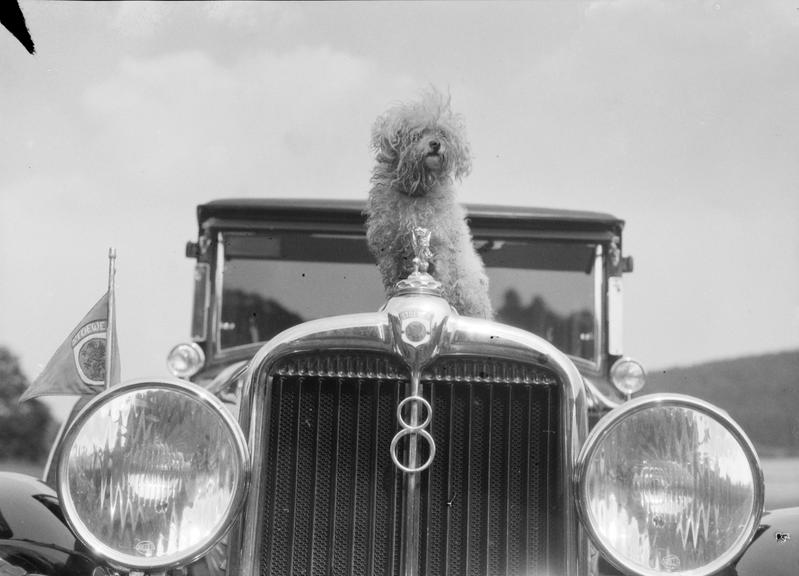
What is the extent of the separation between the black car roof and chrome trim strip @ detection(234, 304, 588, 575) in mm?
1715

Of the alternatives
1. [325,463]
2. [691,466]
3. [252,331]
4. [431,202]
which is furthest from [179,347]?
[691,466]

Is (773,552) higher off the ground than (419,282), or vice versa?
(419,282)

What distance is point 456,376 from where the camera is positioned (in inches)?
71.5

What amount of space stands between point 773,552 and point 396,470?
41.4 inches

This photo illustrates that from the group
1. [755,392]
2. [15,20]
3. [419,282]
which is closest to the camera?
[419,282]

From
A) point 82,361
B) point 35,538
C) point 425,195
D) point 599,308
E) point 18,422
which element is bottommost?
point 35,538

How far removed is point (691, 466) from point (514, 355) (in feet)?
1.42

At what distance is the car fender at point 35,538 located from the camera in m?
1.99

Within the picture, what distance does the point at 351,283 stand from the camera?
3.48 metres

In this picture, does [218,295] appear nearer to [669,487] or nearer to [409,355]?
[409,355]

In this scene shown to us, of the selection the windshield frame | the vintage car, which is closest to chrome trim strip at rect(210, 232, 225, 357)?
the windshield frame

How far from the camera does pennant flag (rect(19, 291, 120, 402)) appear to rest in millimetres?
2561

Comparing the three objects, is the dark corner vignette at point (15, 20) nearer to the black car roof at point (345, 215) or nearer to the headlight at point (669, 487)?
the black car roof at point (345, 215)

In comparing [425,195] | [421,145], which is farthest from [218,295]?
[421,145]
